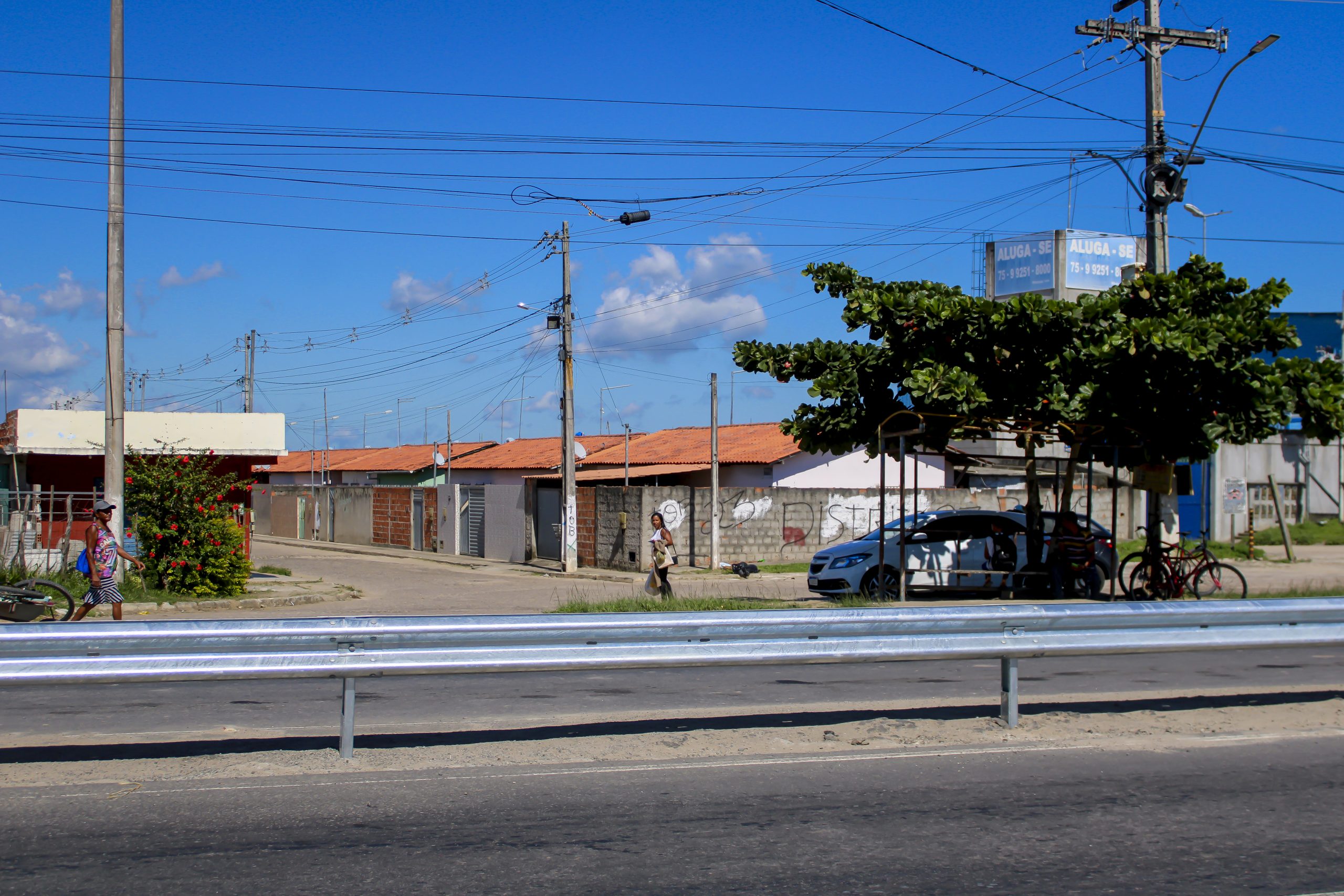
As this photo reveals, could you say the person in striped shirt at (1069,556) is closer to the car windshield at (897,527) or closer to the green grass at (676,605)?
the car windshield at (897,527)

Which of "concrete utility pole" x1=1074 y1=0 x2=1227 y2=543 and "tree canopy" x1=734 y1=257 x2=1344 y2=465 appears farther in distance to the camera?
"concrete utility pole" x1=1074 y1=0 x2=1227 y2=543

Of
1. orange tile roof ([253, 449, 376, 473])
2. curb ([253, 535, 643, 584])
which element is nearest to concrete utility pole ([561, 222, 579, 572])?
curb ([253, 535, 643, 584])

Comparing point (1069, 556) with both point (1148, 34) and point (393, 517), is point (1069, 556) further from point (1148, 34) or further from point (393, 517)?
point (393, 517)

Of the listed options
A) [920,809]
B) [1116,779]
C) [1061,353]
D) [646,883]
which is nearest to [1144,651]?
[1116,779]

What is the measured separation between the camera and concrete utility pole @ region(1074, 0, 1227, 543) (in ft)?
56.7

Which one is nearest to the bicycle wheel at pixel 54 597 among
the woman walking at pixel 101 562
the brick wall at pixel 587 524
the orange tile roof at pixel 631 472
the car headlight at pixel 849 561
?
the woman walking at pixel 101 562

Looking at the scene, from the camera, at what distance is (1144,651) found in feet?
24.3

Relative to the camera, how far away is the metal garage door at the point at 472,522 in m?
34.1

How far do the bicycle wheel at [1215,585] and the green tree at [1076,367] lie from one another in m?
1.76

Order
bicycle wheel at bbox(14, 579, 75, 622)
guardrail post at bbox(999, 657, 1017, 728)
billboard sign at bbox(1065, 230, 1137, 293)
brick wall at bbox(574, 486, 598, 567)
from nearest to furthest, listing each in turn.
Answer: guardrail post at bbox(999, 657, 1017, 728)
bicycle wheel at bbox(14, 579, 75, 622)
brick wall at bbox(574, 486, 598, 567)
billboard sign at bbox(1065, 230, 1137, 293)

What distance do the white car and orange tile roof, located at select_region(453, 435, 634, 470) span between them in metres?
23.5

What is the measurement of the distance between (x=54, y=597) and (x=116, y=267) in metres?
6.17

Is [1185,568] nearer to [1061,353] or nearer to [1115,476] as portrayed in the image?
[1115,476]

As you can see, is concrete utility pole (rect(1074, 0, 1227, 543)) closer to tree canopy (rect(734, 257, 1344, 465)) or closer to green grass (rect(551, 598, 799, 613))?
tree canopy (rect(734, 257, 1344, 465))
